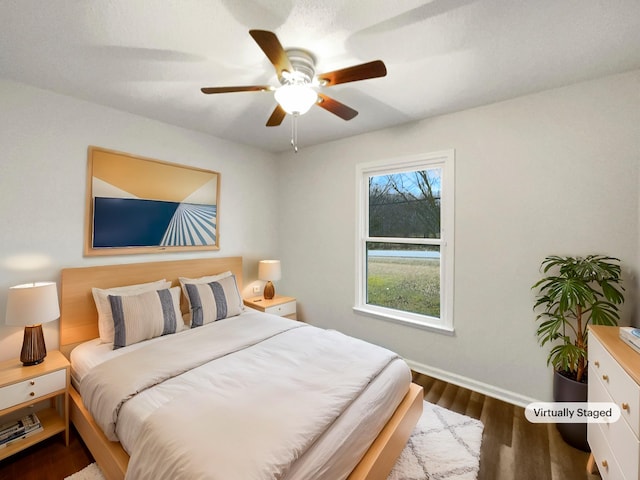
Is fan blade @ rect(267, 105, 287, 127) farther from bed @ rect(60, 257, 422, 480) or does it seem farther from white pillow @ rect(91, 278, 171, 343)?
white pillow @ rect(91, 278, 171, 343)

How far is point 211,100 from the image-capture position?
2.36m

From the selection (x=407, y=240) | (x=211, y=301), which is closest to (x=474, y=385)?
(x=407, y=240)

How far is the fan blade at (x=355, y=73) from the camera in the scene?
1408 mm

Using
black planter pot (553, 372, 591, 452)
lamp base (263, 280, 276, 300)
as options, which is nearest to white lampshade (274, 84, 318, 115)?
lamp base (263, 280, 276, 300)

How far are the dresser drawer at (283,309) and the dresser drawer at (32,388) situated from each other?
70.5 inches

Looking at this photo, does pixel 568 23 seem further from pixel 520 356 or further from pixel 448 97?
pixel 520 356

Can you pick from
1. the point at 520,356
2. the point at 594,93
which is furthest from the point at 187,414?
the point at 594,93

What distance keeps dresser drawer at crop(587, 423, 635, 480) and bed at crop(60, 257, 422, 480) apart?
36.6 inches

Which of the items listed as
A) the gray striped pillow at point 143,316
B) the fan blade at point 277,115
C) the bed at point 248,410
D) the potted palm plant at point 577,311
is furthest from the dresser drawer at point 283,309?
the potted palm plant at point 577,311

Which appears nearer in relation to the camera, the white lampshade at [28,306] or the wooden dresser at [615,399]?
the wooden dresser at [615,399]

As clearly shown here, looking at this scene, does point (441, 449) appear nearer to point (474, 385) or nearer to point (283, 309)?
point (474, 385)

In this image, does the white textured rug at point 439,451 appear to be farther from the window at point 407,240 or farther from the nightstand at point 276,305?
the nightstand at point 276,305

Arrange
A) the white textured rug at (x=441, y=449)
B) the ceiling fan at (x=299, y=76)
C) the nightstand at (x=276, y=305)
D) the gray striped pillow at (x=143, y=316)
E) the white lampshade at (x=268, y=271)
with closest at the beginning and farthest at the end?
the ceiling fan at (x=299, y=76)
the white textured rug at (x=441, y=449)
the gray striped pillow at (x=143, y=316)
the nightstand at (x=276, y=305)
the white lampshade at (x=268, y=271)

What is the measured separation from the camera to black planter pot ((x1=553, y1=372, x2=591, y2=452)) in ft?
5.98
